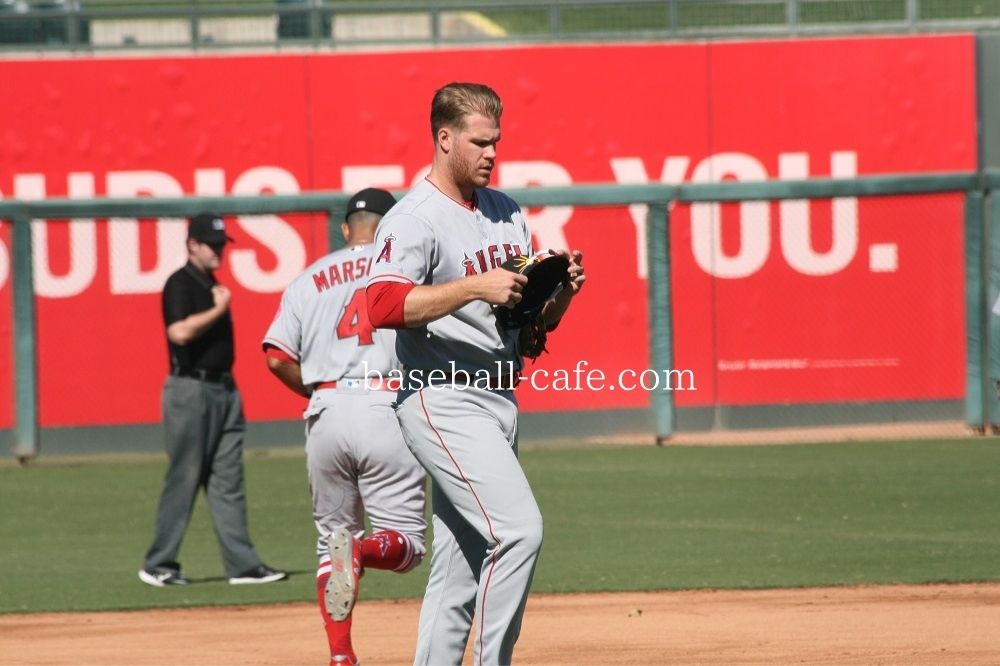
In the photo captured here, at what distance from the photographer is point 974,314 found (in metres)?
13.9

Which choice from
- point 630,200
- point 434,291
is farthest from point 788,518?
point 434,291

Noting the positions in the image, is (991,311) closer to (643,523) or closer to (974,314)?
(974,314)

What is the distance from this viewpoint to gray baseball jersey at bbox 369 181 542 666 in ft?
14.4

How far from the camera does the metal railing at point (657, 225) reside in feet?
44.8

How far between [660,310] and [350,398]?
8.23 m

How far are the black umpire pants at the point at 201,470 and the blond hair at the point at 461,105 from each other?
12.7ft

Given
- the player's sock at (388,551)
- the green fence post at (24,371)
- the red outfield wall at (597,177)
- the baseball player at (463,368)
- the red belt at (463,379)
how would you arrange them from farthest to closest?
1. the red outfield wall at (597,177)
2. the green fence post at (24,371)
3. the player's sock at (388,551)
4. the red belt at (463,379)
5. the baseball player at (463,368)

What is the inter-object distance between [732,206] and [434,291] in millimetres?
10942

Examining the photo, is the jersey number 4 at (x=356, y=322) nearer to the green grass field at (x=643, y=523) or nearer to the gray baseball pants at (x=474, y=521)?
the gray baseball pants at (x=474, y=521)

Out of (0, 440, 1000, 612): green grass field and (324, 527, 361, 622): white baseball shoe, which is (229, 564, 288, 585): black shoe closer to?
(0, 440, 1000, 612): green grass field

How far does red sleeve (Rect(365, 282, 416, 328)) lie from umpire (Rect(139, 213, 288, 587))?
3.74 metres

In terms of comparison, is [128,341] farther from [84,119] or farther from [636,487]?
[636,487]

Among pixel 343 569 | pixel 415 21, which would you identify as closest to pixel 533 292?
pixel 343 569

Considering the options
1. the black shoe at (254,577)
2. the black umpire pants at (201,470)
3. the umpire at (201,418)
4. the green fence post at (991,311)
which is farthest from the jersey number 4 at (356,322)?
the green fence post at (991,311)
